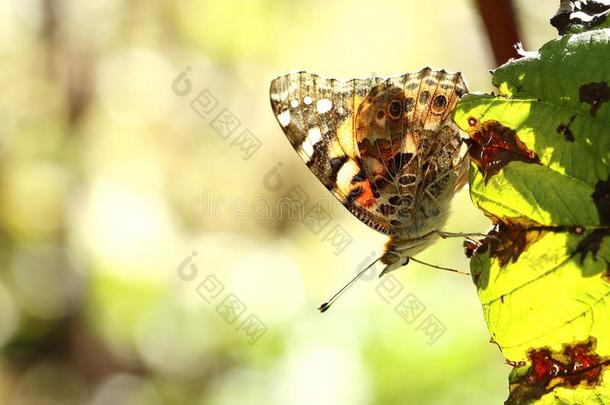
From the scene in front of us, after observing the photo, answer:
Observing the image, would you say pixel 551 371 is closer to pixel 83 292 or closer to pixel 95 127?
pixel 83 292

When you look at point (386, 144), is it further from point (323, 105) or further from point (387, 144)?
point (323, 105)

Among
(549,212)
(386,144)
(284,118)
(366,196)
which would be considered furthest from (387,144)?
(549,212)

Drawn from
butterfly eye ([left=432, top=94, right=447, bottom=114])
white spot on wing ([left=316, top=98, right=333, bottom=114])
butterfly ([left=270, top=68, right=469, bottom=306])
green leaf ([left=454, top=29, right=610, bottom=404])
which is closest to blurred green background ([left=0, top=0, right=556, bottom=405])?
butterfly ([left=270, top=68, right=469, bottom=306])

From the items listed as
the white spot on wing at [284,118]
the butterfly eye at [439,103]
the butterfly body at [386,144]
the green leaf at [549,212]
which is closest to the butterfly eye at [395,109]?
the butterfly body at [386,144]

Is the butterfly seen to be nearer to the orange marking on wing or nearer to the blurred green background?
the orange marking on wing

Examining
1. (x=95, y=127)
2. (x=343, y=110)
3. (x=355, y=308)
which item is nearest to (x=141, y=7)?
(x=95, y=127)

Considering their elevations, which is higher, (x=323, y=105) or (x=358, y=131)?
(x=323, y=105)

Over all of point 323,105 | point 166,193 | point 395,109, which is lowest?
point 395,109
